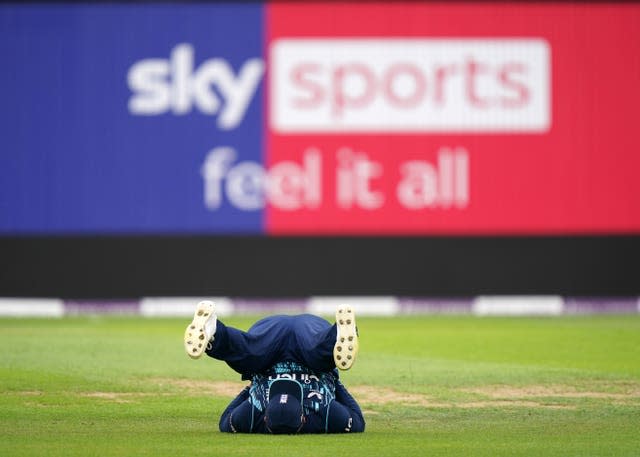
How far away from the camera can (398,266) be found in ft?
76.3

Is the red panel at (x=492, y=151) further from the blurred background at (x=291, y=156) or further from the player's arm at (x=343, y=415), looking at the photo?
the player's arm at (x=343, y=415)

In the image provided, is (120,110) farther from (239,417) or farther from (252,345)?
(252,345)

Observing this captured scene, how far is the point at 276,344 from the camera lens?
924 centimetres

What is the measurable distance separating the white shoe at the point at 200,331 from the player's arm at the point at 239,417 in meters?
0.85

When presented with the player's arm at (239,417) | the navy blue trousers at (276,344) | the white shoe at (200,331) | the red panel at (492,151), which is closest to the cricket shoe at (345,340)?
the navy blue trousers at (276,344)

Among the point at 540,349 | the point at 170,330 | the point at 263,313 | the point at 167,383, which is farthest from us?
the point at 263,313

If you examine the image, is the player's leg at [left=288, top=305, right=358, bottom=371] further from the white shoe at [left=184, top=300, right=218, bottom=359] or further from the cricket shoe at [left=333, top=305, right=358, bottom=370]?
the white shoe at [left=184, top=300, right=218, bottom=359]

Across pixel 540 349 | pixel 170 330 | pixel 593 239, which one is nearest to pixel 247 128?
pixel 170 330

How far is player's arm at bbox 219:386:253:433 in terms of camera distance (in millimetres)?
9539

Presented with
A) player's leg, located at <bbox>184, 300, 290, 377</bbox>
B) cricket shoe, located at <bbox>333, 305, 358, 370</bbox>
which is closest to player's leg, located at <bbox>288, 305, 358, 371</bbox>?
cricket shoe, located at <bbox>333, 305, 358, 370</bbox>

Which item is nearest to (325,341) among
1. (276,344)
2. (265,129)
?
(276,344)

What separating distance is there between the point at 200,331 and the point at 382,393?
4317 millimetres

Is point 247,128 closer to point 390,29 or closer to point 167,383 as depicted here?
point 390,29

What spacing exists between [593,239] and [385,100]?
4118 mm
